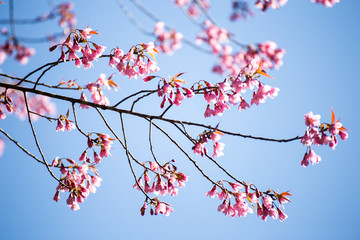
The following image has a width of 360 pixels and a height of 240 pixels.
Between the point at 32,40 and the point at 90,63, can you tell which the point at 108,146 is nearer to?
the point at 90,63

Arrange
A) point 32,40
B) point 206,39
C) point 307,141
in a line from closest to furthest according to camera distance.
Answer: point 307,141 → point 32,40 → point 206,39

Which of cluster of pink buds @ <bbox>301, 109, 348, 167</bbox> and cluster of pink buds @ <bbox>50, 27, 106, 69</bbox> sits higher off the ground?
cluster of pink buds @ <bbox>50, 27, 106, 69</bbox>

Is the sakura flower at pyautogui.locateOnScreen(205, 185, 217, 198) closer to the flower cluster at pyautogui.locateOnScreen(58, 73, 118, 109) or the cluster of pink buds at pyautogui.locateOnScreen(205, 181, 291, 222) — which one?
the cluster of pink buds at pyautogui.locateOnScreen(205, 181, 291, 222)

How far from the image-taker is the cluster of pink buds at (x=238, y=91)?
2.52 m

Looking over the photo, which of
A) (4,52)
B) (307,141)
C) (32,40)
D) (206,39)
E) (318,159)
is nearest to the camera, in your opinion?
(307,141)

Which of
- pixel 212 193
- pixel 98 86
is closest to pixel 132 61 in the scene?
pixel 98 86

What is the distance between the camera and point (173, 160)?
114 inches

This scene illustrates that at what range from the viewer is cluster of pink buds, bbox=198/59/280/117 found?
2521 millimetres

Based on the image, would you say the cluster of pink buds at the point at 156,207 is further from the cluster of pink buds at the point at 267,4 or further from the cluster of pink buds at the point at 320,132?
the cluster of pink buds at the point at 267,4

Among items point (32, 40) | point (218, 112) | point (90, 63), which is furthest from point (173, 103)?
point (32, 40)

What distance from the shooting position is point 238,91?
2.54 meters

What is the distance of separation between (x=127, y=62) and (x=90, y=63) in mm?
430

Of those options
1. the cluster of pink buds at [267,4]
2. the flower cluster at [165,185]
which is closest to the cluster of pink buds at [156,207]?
the flower cluster at [165,185]

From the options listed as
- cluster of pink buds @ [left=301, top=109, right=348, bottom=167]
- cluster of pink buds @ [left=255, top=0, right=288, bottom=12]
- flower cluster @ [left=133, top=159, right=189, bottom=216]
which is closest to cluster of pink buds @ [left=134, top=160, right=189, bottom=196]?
flower cluster @ [left=133, top=159, right=189, bottom=216]
